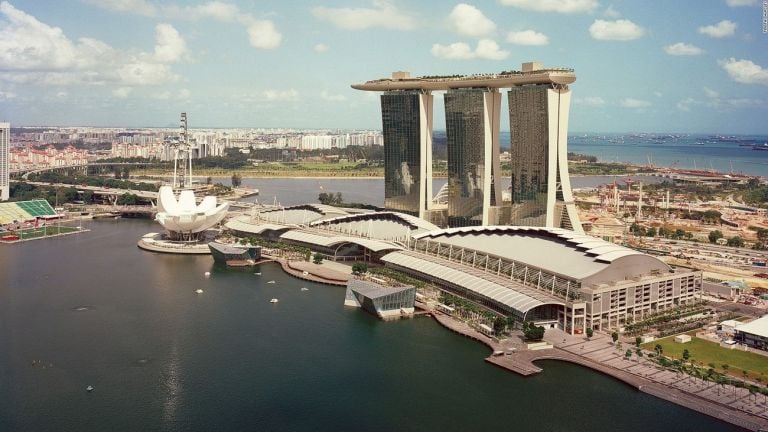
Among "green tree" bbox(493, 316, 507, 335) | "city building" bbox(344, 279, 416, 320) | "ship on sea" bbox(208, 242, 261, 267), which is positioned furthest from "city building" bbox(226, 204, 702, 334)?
"ship on sea" bbox(208, 242, 261, 267)

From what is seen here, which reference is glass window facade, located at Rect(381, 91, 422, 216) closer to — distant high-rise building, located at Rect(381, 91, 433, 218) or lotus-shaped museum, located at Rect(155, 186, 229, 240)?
distant high-rise building, located at Rect(381, 91, 433, 218)

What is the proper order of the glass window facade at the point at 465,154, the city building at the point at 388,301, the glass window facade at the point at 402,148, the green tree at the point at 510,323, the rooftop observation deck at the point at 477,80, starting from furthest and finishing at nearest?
the glass window facade at the point at 402,148 → the glass window facade at the point at 465,154 → the rooftop observation deck at the point at 477,80 → the city building at the point at 388,301 → the green tree at the point at 510,323

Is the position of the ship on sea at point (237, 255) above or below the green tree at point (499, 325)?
above

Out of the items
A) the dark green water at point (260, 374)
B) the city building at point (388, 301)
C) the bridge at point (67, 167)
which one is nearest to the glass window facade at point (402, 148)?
the dark green water at point (260, 374)

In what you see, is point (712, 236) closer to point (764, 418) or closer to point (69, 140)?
point (764, 418)

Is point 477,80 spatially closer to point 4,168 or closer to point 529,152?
point 529,152

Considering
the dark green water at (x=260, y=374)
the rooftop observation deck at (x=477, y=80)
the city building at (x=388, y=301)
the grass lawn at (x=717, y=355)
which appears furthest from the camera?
the rooftop observation deck at (x=477, y=80)

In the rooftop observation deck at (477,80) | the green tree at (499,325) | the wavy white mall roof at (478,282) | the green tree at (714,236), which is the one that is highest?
the rooftop observation deck at (477,80)

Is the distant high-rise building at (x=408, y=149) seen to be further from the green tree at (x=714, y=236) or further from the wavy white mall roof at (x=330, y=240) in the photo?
the green tree at (x=714, y=236)
